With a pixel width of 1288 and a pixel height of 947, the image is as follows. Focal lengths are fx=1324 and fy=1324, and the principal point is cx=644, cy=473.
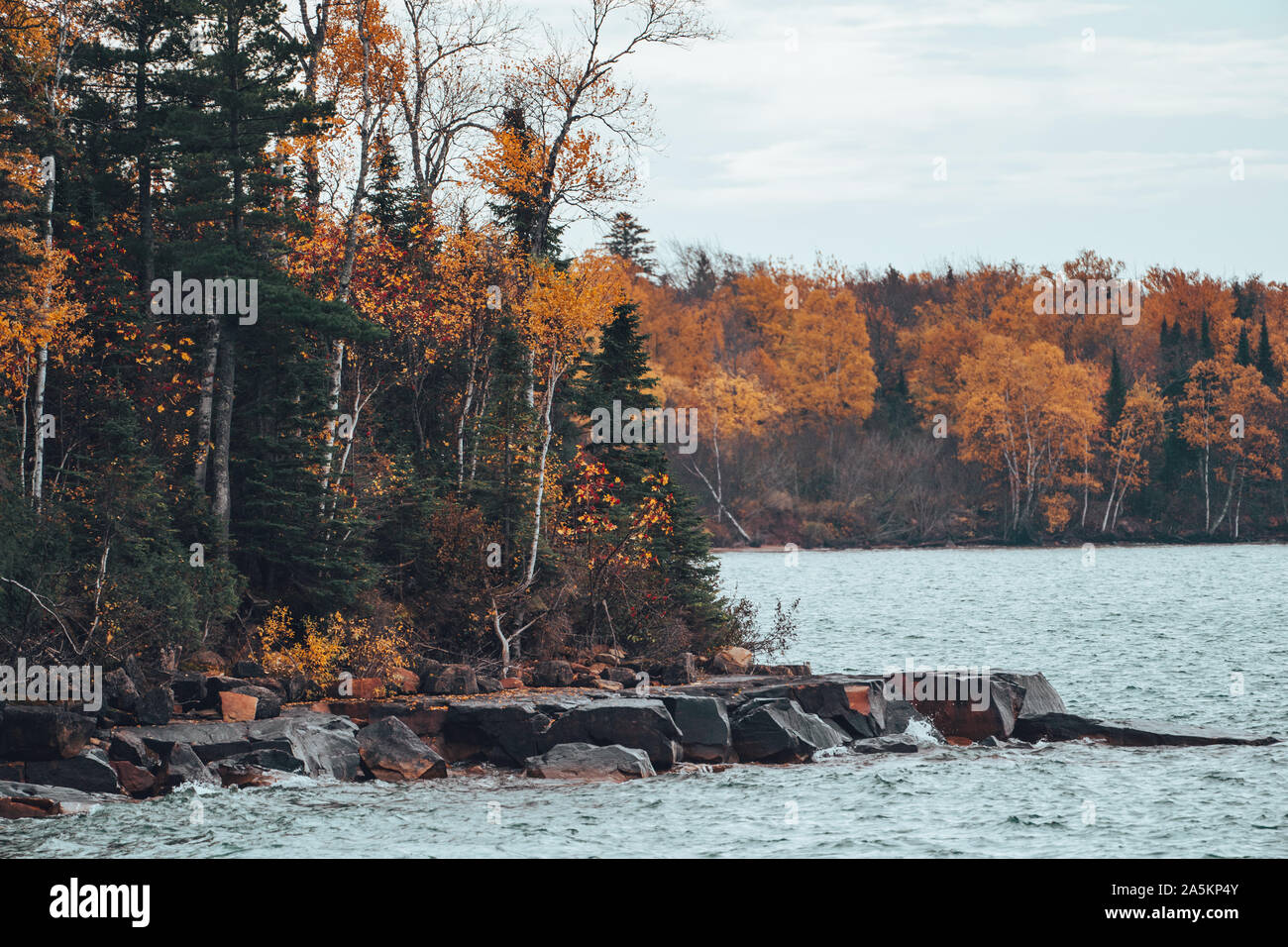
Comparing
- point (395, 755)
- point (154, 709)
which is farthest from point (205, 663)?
point (395, 755)

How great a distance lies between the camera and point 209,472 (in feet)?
101

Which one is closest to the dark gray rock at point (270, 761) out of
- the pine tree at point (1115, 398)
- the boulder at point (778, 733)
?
the boulder at point (778, 733)

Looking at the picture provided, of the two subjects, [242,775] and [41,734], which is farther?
[242,775]

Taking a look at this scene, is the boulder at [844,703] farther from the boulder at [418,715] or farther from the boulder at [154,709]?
the boulder at [154,709]

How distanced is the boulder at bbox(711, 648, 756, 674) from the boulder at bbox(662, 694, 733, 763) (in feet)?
22.5

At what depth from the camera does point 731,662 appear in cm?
3319

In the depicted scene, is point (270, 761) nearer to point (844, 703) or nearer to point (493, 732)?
point (493, 732)

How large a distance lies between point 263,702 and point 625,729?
6.64 meters

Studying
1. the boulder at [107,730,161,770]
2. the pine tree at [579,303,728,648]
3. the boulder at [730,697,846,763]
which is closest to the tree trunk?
the boulder at [107,730,161,770]

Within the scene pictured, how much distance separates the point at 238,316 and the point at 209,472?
3.73m

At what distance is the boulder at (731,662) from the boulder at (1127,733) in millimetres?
7919

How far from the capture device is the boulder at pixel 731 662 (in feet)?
108

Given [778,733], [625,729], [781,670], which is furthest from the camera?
[781,670]

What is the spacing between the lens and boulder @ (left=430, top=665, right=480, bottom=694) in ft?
91.1
